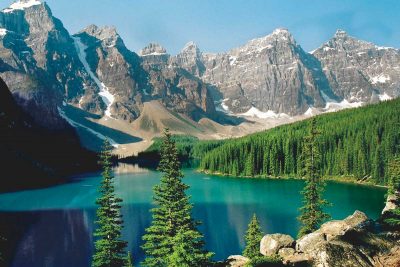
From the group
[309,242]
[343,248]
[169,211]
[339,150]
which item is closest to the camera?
[343,248]

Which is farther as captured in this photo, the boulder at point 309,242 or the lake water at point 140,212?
the lake water at point 140,212

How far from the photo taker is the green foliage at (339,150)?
141125 millimetres

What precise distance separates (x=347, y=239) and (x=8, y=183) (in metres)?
146

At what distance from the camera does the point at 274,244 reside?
37.6 metres

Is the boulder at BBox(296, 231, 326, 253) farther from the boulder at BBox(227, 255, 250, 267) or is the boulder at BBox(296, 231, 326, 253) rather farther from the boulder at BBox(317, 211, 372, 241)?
the boulder at BBox(227, 255, 250, 267)

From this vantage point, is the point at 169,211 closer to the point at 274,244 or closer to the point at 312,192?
the point at 274,244

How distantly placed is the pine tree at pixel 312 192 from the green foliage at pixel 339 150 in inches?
3470

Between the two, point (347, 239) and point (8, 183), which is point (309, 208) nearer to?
point (347, 239)

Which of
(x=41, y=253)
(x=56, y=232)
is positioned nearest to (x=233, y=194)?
(x=56, y=232)

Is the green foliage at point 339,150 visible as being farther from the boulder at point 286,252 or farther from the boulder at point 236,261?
the boulder at point 286,252

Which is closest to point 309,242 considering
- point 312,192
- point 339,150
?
point 312,192

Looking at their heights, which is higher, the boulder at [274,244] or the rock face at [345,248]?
the rock face at [345,248]

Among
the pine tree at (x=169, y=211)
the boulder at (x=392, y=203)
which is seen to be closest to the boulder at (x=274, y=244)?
the pine tree at (x=169, y=211)

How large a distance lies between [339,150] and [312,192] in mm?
117192
